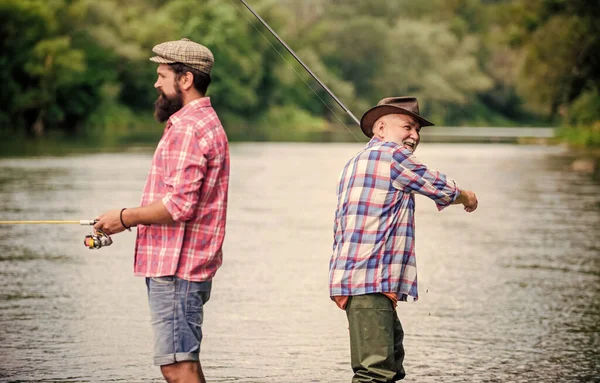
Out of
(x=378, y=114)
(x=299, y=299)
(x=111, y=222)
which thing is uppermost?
(x=378, y=114)

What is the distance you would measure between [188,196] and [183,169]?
109mm

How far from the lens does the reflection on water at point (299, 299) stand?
708cm

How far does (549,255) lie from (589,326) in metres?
4.13

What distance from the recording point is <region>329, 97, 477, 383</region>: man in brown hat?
5.11m

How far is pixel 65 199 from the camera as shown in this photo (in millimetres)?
18016

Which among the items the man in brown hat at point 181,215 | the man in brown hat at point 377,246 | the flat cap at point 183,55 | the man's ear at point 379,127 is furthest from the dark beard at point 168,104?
the man's ear at point 379,127

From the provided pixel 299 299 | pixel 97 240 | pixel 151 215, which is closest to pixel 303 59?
pixel 299 299

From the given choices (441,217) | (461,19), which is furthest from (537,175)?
(461,19)

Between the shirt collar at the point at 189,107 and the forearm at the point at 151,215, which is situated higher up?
the shirt collar at the point at 189,107

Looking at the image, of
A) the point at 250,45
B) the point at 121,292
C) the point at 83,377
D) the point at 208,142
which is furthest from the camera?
the point at 250,45

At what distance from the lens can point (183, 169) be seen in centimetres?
473

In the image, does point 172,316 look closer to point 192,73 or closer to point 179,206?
point 179,206

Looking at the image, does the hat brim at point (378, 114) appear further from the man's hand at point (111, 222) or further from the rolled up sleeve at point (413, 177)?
the man's hand at point (111, 222)

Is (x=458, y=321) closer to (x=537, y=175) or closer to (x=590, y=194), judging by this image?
(x=590, y=194)
